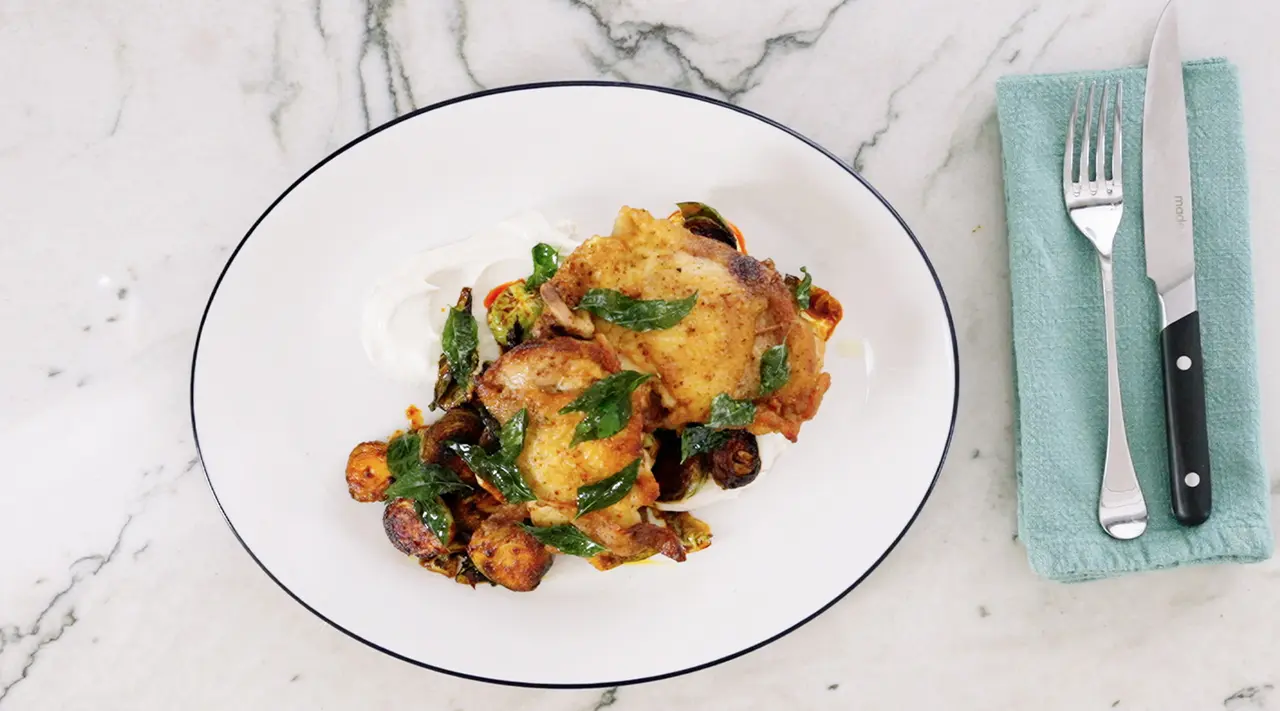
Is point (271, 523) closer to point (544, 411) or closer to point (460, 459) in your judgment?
point (460, 459)

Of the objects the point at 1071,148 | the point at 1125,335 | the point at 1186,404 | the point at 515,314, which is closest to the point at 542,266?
the point at 515,314

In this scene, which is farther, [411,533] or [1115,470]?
[1115,470]

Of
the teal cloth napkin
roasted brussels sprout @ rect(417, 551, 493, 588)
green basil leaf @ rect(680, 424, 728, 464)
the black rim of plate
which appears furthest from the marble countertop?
green basil leaf @ rect(680, 424, 728, 464)

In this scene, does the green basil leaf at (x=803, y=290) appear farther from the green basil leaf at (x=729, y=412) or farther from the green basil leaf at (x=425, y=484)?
the green basil leaf at (x=425, y=484)

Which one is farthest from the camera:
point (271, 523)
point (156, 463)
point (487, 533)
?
point (156, 463)

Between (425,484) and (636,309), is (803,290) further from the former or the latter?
(425,484)

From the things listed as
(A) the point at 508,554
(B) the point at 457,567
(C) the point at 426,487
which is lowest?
(B) the point at 457,567

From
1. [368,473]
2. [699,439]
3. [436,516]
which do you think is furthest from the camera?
[368,473]

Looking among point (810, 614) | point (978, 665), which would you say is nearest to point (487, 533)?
point (810, 614)
